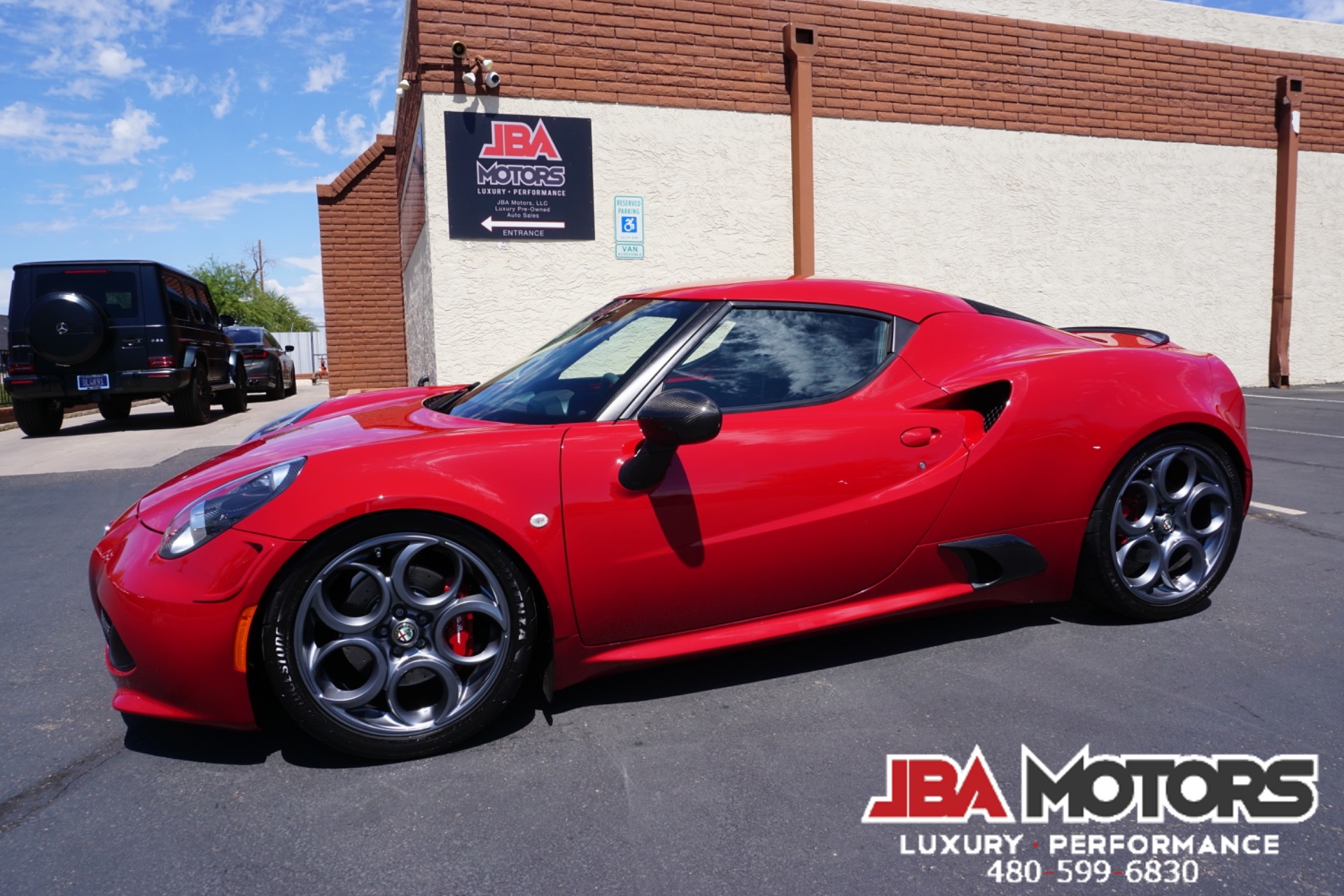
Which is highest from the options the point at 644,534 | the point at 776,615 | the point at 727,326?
the point at 727,326

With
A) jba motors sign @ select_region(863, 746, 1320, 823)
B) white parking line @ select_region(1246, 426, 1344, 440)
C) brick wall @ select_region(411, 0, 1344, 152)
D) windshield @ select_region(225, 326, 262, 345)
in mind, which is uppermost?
brick wall @ select_region(411, 0, 1344, 152)

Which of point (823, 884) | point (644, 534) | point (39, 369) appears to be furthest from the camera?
point (39, 369)

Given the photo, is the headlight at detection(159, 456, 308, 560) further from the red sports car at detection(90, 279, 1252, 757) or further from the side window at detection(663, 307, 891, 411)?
the side window at detection(663, 307, 891, 411)

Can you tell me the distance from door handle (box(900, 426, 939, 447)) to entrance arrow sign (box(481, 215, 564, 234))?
821cm

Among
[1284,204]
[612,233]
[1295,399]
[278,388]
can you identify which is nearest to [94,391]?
[612,233]

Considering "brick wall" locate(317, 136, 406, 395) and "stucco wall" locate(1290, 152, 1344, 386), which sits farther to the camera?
"brick wall" locate(317, 136, 406, 395)

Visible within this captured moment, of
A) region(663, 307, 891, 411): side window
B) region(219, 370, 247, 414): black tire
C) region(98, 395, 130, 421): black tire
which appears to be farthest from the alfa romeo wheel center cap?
region(219, 370, 247, 414): black tire

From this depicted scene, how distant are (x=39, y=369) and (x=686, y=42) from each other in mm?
8938

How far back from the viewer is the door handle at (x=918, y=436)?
289cm

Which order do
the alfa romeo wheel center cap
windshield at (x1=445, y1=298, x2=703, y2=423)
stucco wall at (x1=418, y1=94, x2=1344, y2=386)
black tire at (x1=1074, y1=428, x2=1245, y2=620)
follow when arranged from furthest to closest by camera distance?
stucco wall at (x1=418, y1=94, x2=1344, y2=386), black tire at (x1=1074, y1=428, x2=1245, y2=620), windshield at (x1=445, y1=298, x2=703, y2=423), the alfa romeo wheel center cap

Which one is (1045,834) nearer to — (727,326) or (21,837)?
(727,326)

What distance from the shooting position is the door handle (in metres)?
2.89

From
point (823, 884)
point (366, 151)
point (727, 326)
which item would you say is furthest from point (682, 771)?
point (366, 151)

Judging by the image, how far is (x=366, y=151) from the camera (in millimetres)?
16609
